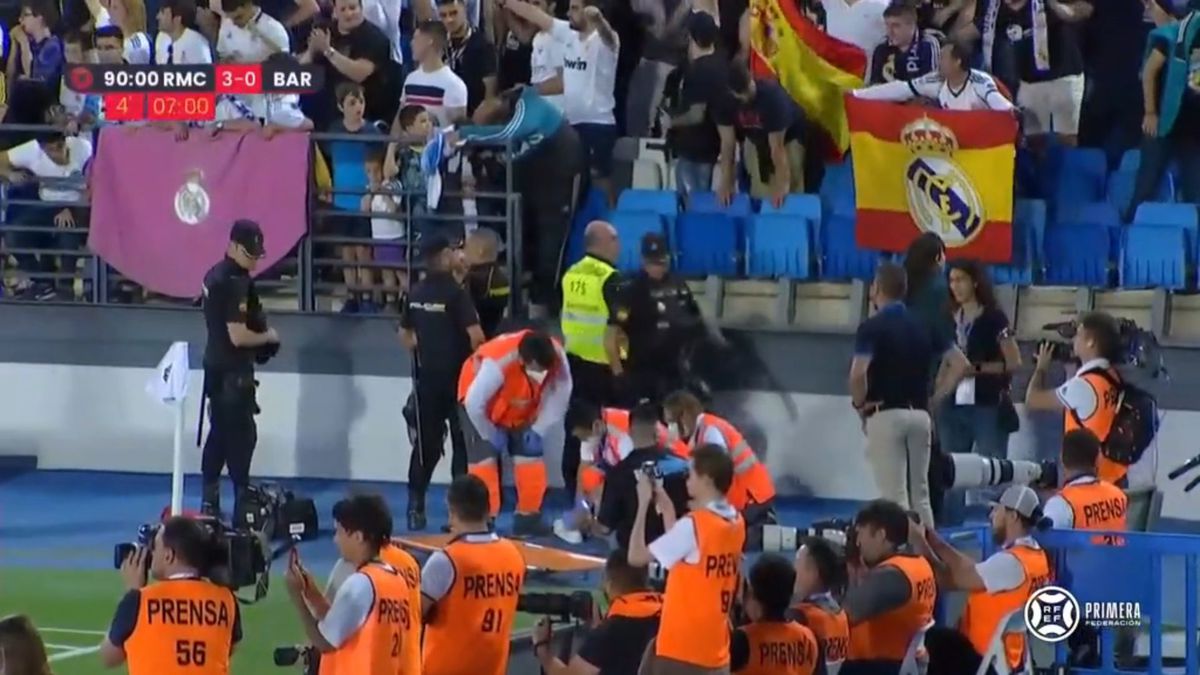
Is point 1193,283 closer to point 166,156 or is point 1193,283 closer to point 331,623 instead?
point 166,156

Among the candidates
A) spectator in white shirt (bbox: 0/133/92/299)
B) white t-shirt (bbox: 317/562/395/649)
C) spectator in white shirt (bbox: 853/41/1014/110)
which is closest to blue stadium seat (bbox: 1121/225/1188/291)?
spectator in white shirt (bbox: 853/41/1014/110)

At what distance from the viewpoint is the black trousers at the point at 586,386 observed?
17.1 metres

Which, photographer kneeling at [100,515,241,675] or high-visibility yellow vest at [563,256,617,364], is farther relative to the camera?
high-visibility yellow vest at [563,256,617,364]

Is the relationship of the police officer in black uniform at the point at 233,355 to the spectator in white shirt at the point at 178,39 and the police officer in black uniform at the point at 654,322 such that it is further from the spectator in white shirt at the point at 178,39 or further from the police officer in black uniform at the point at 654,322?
the spectator in white shirt at the point at 178,39

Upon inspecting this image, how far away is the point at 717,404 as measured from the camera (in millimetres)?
18469

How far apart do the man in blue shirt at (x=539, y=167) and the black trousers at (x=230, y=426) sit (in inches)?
109

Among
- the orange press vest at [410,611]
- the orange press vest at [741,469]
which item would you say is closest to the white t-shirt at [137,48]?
the orange press vest at [741,469]

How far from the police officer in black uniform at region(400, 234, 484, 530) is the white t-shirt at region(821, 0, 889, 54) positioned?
3.92 metres

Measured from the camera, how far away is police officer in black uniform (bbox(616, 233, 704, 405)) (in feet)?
54.7

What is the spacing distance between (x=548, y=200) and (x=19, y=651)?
10.7 m

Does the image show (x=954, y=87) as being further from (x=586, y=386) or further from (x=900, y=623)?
(x=900, y=623)

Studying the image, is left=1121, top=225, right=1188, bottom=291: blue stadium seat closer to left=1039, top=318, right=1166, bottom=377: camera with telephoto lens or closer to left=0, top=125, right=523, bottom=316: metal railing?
left=1039, top=318, right=1166, bottom=377: camera with telephoto lens

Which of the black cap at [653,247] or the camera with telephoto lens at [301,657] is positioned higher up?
the black cap at [653,247]

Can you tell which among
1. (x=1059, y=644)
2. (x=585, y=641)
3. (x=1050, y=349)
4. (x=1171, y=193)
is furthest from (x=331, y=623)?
(x=1171, y=193)
